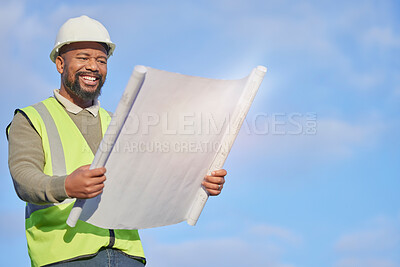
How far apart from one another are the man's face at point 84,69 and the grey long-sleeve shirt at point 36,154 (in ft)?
0.39

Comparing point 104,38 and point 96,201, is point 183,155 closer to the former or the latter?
point 96,201

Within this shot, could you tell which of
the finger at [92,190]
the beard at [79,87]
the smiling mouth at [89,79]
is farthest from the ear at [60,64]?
the finger at [92,190]

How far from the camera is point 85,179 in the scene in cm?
261

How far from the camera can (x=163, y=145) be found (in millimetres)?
2879

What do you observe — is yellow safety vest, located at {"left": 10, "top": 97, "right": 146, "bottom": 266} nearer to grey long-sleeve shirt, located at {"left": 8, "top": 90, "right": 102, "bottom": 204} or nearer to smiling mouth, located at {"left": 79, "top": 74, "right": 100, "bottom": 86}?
grey long-sleeve shirt, located at {"left": 8, "top": 90, "right": 102, "bottom": 204}

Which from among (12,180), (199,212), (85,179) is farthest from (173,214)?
(12,180)

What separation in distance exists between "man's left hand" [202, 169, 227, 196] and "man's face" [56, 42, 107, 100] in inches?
42.0

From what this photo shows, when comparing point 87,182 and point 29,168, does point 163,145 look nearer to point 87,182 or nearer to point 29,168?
point 87,182

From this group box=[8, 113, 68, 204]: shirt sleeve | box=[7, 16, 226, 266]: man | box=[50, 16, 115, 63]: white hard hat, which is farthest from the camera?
box=[50, 16, 115, 63]: white hard hat

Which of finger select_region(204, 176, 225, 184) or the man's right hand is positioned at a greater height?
finger select_region(204, 176, 225, 184)

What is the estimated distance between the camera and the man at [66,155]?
3051mm

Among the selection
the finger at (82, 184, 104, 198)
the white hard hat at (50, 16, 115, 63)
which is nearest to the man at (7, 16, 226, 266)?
the white hard hat at (50, 16, 115, 63)

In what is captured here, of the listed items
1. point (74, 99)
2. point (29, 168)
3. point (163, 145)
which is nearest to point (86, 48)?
point (74, 99)

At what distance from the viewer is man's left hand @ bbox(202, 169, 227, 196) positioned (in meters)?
3.21
